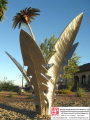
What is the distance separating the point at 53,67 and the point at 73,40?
49.3 inches

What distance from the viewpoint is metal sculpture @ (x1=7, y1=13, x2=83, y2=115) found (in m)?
5.56

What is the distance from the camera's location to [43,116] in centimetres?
609

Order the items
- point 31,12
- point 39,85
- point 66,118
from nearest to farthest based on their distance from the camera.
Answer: point 66,118
point 39,85
point 31,12

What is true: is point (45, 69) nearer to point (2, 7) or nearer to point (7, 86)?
point (2, 7)

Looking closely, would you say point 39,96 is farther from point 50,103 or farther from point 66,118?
point 66,118

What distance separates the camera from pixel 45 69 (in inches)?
224

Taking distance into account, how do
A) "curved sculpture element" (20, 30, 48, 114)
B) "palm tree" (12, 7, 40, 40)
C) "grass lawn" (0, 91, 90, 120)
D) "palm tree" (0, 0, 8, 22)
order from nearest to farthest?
"curved sculpture element" (20, 30, 48, 114)
"grass lawn" (0, 91, 90, 120)
"palm tree" (12, 7, 40, 40)
"palm tree" (0, 0, 8, 22)

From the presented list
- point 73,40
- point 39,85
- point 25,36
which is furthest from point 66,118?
point 73,40

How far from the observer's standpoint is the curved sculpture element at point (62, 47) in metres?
5.94

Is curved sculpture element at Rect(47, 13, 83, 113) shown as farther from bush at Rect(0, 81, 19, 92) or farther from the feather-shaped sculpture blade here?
bush at Rect(0, 81, 19, 92)

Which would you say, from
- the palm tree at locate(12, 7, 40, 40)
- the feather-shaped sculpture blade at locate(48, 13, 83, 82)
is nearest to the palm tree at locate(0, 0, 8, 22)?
the palm tree at locate(12, 7, 40, 40)

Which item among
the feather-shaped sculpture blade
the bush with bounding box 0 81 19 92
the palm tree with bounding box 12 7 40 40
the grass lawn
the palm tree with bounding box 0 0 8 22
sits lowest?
the grass lawn

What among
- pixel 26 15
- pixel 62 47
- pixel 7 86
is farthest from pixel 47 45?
pixel 62 47

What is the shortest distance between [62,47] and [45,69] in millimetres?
1053
